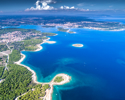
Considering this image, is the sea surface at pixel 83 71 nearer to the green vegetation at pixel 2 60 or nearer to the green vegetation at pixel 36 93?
the green vegetation at pixel 36 93

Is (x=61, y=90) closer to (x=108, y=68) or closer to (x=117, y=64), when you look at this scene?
(x=108, y=68)

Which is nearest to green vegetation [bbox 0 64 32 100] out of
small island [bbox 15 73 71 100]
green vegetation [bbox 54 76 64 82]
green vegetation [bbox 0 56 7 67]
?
small island [bbox 15 73 71 100]

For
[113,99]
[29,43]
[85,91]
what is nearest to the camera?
[113,99]

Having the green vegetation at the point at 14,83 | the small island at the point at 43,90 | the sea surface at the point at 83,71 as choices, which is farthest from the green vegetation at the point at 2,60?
the small island at the point at 43,90

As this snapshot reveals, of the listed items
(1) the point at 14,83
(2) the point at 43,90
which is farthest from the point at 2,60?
(2) the point at 43,90

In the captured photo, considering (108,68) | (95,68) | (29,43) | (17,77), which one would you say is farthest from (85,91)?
(29,43)

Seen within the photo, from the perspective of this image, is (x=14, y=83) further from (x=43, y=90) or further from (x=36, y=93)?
(x=43, y=90)
